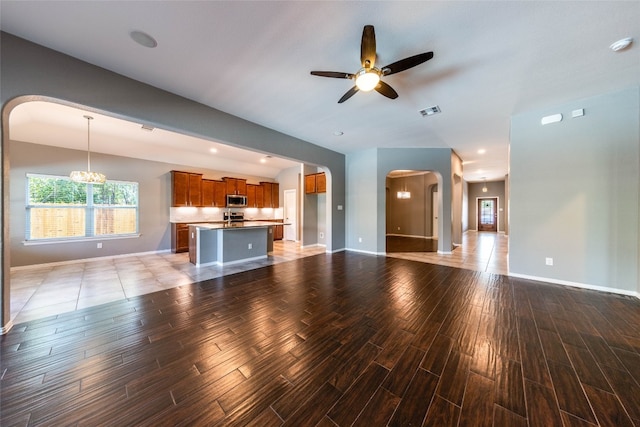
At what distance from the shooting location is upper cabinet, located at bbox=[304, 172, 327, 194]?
725 centimetres

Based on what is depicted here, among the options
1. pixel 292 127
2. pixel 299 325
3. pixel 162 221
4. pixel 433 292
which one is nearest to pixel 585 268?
pixel 433 292

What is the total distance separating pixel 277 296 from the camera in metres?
3.18

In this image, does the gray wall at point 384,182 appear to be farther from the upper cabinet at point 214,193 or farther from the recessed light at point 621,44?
the upper cabinet at point 214,193

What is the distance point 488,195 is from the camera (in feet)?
40.8

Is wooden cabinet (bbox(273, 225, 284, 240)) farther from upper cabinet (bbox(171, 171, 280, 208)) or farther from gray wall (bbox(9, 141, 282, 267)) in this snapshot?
gray wall (bbox(9, 141, 282, 267))

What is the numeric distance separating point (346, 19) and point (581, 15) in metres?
2.04

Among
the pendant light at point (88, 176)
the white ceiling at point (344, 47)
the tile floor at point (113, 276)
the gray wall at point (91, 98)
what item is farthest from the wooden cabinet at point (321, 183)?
the pendant light at point (88, 176)

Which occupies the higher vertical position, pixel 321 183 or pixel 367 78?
pixel 367 78

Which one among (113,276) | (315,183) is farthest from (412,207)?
(113,276)

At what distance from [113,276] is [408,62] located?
572cm

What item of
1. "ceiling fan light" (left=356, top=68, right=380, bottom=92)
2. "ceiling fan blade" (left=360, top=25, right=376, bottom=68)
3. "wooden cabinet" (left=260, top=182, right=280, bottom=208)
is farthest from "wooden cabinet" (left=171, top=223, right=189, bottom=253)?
"ceiling fan blade" (left=360, top=25, right=376, bottom=68)

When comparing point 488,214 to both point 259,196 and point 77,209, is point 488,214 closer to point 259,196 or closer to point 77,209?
point 259,196

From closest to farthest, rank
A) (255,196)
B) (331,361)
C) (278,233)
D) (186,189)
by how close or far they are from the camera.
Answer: (331,361) → (186,189) → (255,196) → (278,233)

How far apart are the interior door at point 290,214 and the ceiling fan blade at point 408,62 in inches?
266
